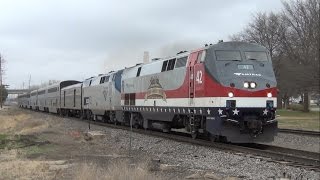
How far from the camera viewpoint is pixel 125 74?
98.2 ft

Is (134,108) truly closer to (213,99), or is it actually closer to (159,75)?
(159,75)

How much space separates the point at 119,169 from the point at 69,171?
153 centimetres

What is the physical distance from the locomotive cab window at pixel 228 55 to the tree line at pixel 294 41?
37423 mm

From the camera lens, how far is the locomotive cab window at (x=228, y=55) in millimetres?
17837

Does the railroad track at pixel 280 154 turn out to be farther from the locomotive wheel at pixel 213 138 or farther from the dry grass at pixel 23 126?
the dry grass at pixel 23 126

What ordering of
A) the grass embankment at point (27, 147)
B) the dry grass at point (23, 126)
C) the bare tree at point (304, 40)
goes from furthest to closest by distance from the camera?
the bare tree at point (304, 40), the dry grass at point (23, 126), the grass embankment at point (27, 147)

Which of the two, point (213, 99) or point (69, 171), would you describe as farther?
point (213, 99)

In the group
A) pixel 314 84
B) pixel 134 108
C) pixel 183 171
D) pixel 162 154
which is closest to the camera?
pixel 183 171

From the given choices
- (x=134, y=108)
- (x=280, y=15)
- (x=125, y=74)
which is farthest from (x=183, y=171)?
(x=280, y=15)

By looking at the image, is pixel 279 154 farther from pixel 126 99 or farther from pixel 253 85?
pixel 126 99

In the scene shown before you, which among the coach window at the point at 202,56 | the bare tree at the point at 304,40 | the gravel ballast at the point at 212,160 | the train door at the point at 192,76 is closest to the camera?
the gravel ballast at the point at 212,160

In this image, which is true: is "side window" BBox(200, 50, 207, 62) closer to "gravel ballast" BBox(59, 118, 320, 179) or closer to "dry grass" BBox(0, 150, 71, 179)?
"gravel ballast" BBox(59, 118, 320, 179)

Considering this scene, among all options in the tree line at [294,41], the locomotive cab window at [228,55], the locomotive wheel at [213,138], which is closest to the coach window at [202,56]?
the locomotive cab window at [228,55]

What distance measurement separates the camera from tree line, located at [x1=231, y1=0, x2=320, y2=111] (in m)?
54.7
